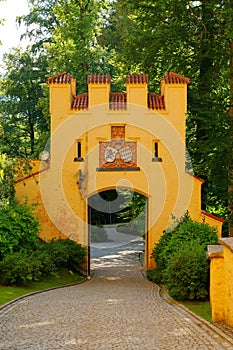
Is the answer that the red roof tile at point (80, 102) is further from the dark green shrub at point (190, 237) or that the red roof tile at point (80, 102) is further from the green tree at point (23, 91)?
the green tree at point (23, 91)

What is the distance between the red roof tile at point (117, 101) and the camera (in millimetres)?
18484

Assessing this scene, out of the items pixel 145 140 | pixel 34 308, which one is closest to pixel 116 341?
pixel 34 308

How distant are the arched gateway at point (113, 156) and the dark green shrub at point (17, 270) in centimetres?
445

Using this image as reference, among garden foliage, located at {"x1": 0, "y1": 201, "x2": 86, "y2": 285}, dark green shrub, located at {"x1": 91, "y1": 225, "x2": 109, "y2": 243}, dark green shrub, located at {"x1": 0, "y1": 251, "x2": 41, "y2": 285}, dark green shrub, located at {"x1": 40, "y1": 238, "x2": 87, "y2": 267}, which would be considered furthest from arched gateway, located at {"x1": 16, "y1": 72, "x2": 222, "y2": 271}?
dark green shrub, located at {"x1": 91, "y1": 225, "x2": 109, "y2": 243}

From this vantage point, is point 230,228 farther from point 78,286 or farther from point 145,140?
point 78,286

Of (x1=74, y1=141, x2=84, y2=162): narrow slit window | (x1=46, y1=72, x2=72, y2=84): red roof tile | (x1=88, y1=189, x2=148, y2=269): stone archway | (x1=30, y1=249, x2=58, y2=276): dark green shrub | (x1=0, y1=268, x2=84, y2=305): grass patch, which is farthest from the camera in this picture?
(x1=88, y1=189, x2=148, y2=269): stone archway

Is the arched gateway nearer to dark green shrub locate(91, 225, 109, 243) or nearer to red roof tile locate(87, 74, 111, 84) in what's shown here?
red roof tile locate(87, 74, 111, 84)

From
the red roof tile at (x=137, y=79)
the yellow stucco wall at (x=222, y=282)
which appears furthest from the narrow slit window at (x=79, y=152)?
the yellow stucco wall at (x=222, y=282)

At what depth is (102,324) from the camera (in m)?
9.15

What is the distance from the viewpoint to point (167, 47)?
66.9 ft

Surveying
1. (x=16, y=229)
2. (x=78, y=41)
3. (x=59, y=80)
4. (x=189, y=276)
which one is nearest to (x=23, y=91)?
(x=78, y=41)

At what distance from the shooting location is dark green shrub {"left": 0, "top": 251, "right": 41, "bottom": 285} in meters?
13.6

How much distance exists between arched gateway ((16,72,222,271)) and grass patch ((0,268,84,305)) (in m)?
1.78

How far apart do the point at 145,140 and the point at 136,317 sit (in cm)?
948
